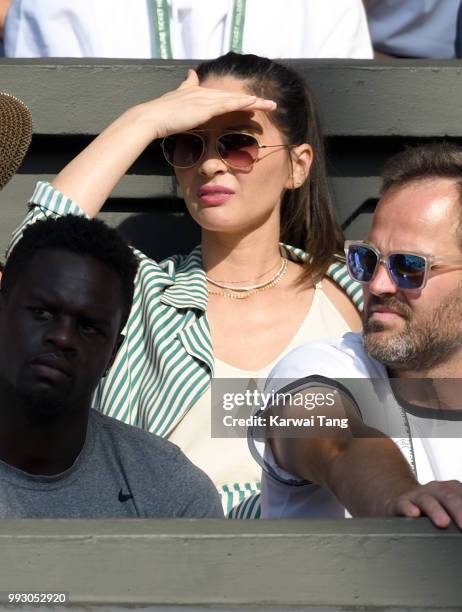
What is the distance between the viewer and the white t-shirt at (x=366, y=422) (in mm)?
2732

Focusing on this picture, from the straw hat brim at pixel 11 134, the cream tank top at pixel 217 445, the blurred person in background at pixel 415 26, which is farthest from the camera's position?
the blurred person in background at pixel 415 26

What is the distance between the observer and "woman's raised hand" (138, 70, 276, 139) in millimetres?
3547

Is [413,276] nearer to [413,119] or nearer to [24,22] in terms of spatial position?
[413,119]

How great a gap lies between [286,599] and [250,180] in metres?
1.65

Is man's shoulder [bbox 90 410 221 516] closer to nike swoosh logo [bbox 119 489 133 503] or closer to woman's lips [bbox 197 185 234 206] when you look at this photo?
nike swoosh logo [bbox 119 489 133 503]

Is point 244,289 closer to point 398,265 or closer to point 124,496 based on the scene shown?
point 398,265

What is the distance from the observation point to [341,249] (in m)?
3.86

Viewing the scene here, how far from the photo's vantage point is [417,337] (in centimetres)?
291

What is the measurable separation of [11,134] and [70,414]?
0.74 meters

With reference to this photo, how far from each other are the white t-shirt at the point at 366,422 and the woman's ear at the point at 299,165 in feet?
3.15

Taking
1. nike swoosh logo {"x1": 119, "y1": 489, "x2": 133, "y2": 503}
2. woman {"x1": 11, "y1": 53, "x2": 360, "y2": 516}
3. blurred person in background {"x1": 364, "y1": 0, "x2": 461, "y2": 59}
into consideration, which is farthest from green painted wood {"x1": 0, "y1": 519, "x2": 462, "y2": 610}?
blurred person in background {"x1": 364, "y1": 0, "x2": 461, "y2": 59}

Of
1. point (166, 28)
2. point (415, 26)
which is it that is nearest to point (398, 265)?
point (166, 28)

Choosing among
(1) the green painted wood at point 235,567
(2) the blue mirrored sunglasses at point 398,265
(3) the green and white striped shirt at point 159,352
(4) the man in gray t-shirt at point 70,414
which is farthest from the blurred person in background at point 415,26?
(1) the green painted wood at point 235,567

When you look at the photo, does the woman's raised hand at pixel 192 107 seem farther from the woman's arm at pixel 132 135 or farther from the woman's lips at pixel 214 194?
the woman's lips at pixel 214 194
